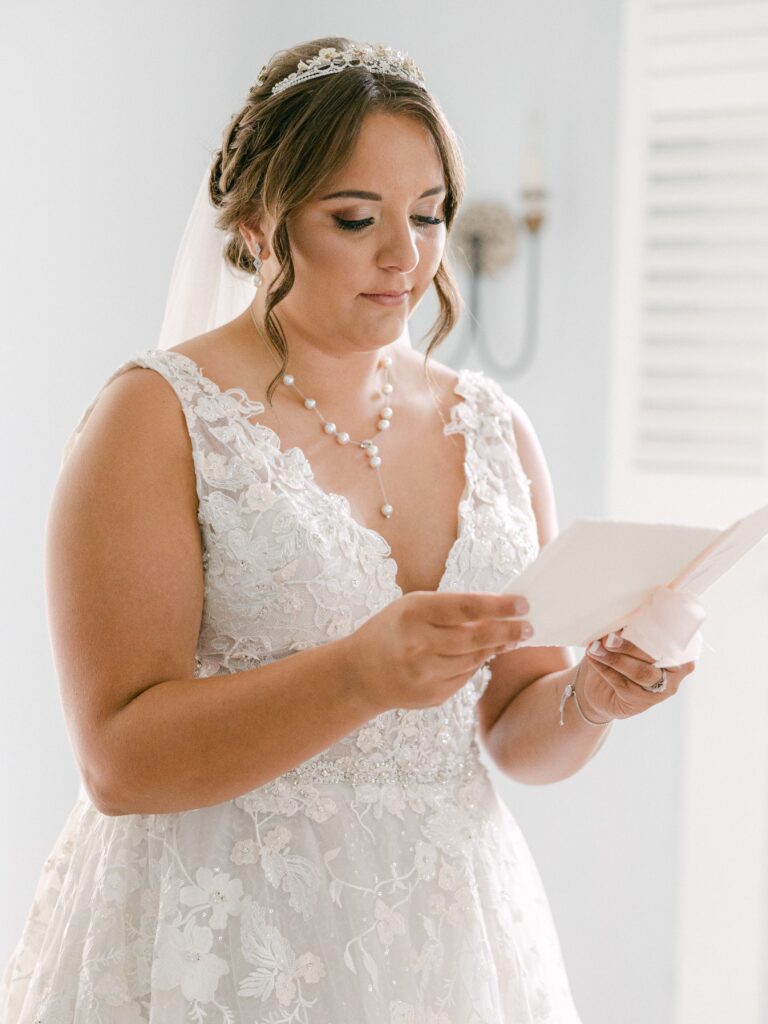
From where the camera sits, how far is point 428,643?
3.14ft

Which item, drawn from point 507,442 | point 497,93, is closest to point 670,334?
point 497,93

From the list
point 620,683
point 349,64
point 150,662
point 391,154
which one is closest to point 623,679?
point 620,683

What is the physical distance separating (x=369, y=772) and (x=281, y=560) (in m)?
0.24

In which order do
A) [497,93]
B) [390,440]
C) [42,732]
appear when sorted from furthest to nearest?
[497,93] → [42,732] → [390,440]

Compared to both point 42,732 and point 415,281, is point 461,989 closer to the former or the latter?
point 415,281

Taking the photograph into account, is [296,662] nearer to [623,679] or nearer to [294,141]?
[623,679]

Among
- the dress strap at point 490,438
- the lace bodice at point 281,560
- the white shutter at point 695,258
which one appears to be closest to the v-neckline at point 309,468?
the lace bodice at point 281,560

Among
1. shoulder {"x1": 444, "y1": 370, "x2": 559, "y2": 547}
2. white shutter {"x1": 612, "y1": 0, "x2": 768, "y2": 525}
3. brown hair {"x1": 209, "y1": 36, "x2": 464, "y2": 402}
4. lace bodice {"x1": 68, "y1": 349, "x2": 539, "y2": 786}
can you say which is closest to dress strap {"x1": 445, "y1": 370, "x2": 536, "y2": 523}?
shoulder {"x1": 444, "y1": 370, "x2": 559, "y2": 547}

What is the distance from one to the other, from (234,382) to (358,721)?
405 millimetres

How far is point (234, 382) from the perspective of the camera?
1.26 metres

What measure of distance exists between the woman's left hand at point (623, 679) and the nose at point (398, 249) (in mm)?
417

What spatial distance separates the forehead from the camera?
1.21 m

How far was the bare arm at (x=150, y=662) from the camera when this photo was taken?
1057 mm

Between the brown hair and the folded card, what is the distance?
0.43 m
